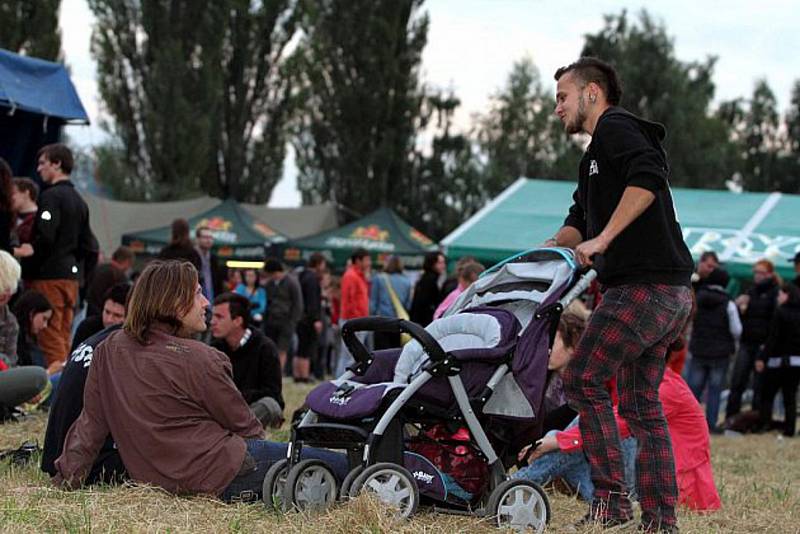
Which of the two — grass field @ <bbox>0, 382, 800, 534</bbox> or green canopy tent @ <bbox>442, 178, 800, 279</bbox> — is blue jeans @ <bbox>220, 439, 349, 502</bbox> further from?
green canopy tent @ <bbox>442, 178, 800, 279</bbox>

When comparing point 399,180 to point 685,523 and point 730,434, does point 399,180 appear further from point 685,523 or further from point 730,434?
point 685,523

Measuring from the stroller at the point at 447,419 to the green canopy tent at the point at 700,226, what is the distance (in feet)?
33.6

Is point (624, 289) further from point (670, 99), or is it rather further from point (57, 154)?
point (670, 99)

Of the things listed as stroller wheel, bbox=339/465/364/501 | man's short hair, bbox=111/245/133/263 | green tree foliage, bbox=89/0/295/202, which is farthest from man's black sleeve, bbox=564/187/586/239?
green tree foliage, bbox=89/0/295/202

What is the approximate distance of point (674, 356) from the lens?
23.5 ft

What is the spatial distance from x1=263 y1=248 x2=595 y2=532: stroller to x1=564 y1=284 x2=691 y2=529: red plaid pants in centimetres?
20

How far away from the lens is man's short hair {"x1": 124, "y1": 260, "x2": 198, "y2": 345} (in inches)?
187

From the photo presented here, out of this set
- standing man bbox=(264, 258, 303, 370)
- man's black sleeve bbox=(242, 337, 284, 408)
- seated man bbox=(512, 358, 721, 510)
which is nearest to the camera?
seated man bbox=(512, 358, 721, 510)

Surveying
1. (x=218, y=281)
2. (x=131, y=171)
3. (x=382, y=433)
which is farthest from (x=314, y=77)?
(x=382, y=433)

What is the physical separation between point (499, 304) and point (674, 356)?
8.35 ft

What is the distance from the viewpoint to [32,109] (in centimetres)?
922

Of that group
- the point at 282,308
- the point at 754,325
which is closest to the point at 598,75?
the point at 754,325

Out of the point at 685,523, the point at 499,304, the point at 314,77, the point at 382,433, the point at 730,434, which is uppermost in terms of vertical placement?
the point at 314,77

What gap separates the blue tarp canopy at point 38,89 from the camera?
909 centimetres
